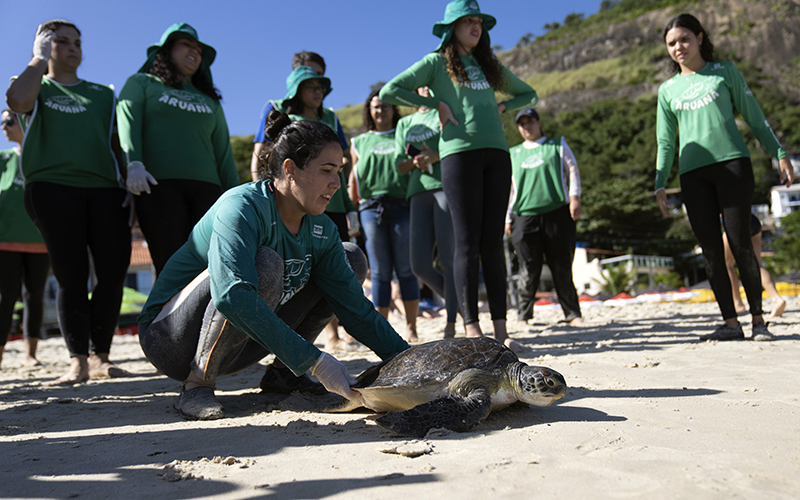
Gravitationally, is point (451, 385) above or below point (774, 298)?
above

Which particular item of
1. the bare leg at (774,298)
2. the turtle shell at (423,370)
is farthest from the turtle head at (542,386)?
the bare leg at (774,298)

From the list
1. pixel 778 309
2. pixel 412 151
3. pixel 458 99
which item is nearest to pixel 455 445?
pixel 458 99

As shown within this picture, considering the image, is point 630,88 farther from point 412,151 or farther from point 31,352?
point 31,352

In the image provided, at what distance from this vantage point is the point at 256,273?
202 cm

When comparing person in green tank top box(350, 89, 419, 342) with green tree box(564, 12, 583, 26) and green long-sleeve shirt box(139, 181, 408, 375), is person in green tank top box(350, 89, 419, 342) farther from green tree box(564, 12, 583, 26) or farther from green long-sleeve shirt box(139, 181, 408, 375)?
green tree box(564, 12, 583, 26)

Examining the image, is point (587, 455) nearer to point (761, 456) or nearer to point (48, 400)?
point (761, 456)

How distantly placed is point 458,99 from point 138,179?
2092mm

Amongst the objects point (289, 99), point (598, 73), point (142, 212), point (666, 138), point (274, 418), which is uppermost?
point (598, 73)

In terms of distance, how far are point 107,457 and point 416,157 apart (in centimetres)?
327

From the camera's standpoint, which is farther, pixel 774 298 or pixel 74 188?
pixel 774 298

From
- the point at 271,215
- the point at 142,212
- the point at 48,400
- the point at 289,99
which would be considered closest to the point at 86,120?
the point at 142,212

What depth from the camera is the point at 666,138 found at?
4.25m

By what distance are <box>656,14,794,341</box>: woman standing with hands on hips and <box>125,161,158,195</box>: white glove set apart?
140 inches

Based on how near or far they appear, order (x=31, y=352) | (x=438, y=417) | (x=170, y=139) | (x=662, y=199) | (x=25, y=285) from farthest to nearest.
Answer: (x=31, y=352) < (x=25, y=285) < (x=662, y=199) < (x=170, y=139) < (x=438, y=417)
